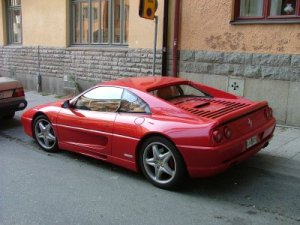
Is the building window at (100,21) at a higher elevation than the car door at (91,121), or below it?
higher

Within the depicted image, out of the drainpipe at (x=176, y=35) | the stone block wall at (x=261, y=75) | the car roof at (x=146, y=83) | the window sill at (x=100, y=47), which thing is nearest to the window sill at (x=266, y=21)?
the stone block wall at (x=261, y=75)

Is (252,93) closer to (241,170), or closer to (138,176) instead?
(241,170)

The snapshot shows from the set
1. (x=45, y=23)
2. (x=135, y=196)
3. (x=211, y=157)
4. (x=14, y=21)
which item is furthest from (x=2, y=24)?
(x=211, y=157)

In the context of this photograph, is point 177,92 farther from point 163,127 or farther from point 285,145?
point 285,145

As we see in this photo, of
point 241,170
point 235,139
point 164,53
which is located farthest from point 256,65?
point 235,139

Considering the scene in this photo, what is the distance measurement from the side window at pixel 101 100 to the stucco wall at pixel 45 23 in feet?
23.2

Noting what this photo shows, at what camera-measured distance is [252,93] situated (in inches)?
324

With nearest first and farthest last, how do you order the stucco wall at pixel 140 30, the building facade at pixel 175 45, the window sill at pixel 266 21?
the window sill at pixel 266 21 < the building facade at pixel 175 45 < the stucco wall at pixel 140 30

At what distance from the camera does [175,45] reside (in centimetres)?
934

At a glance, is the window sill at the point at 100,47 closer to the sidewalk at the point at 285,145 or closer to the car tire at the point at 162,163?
the sidewalk at the point at 285,145

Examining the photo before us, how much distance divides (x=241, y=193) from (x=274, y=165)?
3.60ft

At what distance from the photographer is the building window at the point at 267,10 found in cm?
761

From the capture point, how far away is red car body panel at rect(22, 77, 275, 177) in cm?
452

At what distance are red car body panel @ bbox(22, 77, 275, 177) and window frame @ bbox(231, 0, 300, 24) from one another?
106 inches
